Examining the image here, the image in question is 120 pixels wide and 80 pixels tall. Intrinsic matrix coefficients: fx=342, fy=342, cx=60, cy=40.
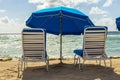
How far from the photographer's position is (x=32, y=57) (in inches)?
351

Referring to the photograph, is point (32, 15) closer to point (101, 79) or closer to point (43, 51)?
point (43, 51)

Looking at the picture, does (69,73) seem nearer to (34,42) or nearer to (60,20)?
(34,42)

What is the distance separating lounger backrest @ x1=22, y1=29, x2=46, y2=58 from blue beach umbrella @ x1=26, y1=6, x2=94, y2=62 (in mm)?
857

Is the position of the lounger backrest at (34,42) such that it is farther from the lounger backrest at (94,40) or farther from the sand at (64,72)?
the lounger backrest at (94,40)

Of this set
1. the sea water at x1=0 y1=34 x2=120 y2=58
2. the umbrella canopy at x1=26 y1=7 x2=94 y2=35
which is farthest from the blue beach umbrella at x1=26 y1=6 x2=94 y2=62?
the sea water at x1=0 y1=34 x2=120 y2=58

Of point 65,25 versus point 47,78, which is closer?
point 47,78

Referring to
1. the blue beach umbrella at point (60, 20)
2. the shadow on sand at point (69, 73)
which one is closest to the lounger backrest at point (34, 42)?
the shadow on sand at point (69, 73)

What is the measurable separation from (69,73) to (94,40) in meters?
1.12

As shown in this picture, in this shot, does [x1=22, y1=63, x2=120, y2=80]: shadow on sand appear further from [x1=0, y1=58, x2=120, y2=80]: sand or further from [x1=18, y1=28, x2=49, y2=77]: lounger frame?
[x1=18, y1=28, x2=49, y2=77]: lounger frame

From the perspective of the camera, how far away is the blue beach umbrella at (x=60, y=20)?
9492 millimetres

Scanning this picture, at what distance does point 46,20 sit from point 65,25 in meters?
0.85

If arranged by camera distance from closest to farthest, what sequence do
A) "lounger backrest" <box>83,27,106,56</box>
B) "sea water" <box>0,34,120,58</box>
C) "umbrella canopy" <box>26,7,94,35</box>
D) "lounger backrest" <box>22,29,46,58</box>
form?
"lounger backrest" <box>22,29,46,58</box>, "lounger backrest" <box>83,27,106,56</box>, "umbrella canopy" <box>26,7,94,35</box>, "sea water" <box>0,34,120,58</box>

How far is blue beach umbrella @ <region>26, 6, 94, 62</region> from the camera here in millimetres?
9492

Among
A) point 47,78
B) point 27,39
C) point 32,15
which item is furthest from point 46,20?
point 47,78
